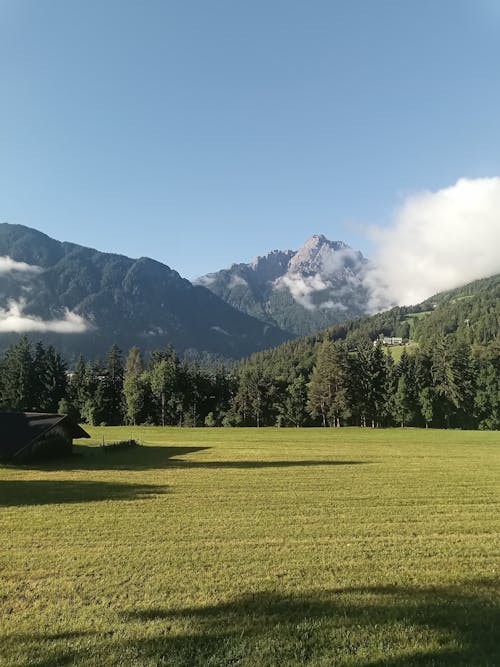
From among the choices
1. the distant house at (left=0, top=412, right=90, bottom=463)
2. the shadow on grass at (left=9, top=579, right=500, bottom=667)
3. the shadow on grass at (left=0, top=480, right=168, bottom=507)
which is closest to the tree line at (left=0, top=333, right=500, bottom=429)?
the distant house at (left=0, top=412, right=90, bottom=463)

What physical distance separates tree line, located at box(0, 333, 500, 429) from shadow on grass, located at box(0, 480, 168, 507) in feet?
246

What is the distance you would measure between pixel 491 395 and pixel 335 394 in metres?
31.5

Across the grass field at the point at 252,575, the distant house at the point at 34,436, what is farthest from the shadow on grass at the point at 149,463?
the grass field at the point at 252,575

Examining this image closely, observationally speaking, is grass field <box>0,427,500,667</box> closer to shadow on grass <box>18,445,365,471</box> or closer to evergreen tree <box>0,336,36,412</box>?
shadow on grass <box>18,445,365,471</box>

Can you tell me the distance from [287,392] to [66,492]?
9137 centimetres

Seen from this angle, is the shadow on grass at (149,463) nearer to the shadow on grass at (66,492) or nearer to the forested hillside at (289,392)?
the shadow on grass at (66,492)

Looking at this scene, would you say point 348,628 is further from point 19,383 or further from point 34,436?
point 19,383

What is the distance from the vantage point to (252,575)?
11.5m

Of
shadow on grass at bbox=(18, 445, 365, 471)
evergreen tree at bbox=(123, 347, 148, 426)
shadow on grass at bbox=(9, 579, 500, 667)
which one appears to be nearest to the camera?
shadow on grass at bbox=(9, 579, 500, 667)

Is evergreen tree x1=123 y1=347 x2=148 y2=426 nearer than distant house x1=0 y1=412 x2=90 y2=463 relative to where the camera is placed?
No

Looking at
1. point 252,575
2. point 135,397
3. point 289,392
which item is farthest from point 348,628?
point 289,392

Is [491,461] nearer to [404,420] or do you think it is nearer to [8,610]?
[8,610]

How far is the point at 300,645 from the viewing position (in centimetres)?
796

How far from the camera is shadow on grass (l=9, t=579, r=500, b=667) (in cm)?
755
